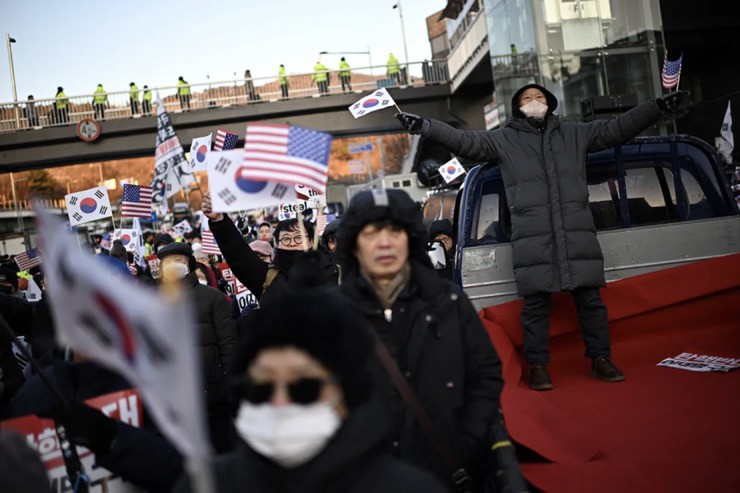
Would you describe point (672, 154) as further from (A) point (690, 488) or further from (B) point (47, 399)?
(B) point (47, 399)

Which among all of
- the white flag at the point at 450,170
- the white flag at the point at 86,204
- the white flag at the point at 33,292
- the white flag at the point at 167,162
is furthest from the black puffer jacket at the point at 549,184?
the white flag at the point at 450,170

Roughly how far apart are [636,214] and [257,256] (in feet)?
10.7

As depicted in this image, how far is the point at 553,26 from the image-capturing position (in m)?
21.3

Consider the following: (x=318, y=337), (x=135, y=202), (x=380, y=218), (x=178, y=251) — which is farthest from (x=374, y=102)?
(x=318, y=337)

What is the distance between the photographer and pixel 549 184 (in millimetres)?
5551

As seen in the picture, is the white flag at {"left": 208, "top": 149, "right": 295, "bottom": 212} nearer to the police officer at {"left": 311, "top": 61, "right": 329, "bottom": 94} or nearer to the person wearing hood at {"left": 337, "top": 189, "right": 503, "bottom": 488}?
the person wearing hood at {"left": 337, "top": 189, "right": 503, "bottom": 488}

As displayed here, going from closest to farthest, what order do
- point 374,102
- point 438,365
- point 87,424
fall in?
point 87,424 < point 438,365 < point 374,102

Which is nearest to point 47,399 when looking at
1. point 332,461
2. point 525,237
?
point 332,461

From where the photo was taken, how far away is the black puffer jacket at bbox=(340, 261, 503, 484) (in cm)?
298

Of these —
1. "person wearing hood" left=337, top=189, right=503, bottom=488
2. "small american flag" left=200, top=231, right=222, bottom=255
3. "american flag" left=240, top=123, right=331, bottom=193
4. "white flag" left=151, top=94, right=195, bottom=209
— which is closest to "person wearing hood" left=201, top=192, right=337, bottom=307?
"american flag" left=240, top=123, right=331, bottom=193

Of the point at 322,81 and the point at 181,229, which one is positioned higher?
the point at 322,81

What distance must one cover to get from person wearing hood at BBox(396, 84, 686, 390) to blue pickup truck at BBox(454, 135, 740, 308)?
22.6 inches

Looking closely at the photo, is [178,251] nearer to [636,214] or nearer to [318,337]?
[636,214]

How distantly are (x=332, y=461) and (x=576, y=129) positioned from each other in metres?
A: 4.39
